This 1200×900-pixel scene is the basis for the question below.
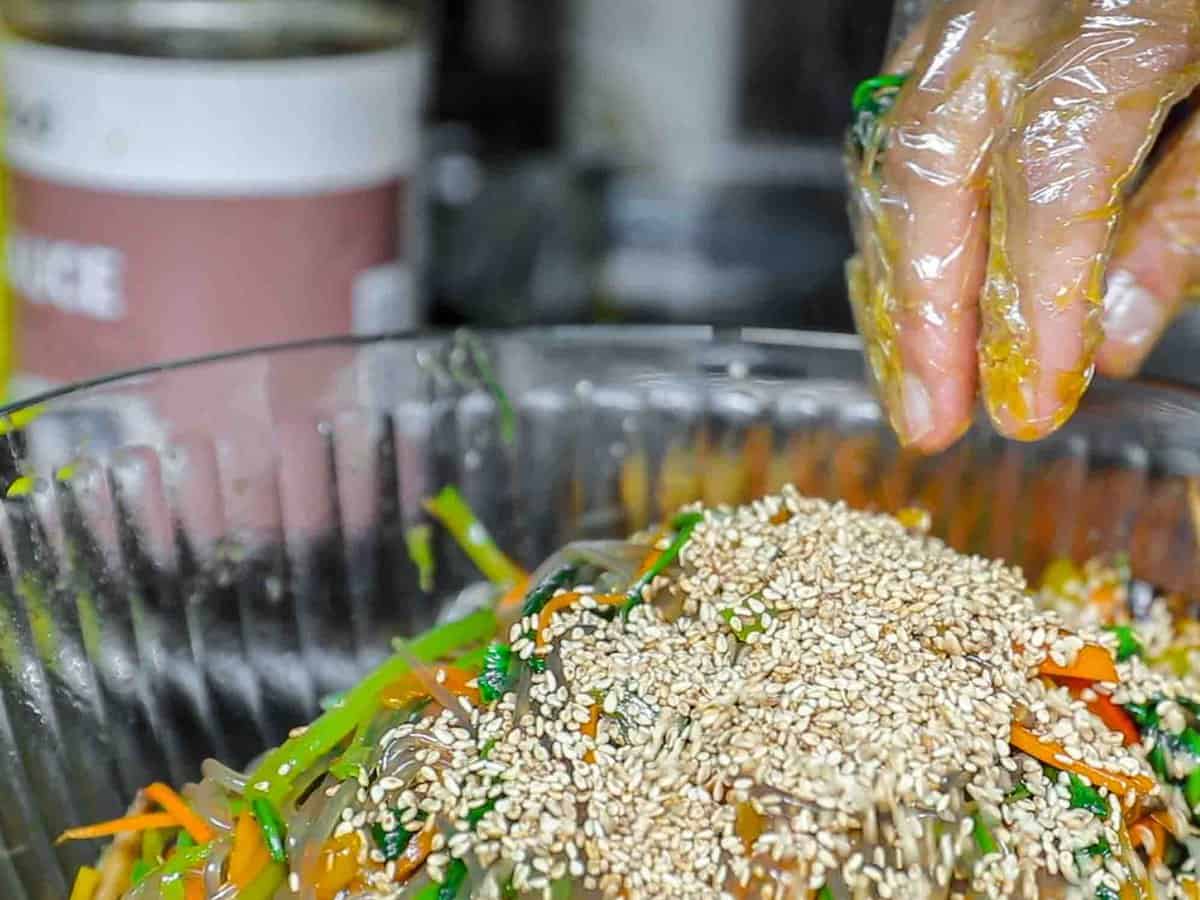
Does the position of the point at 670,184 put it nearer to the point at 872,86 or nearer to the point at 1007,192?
the point at 872,86

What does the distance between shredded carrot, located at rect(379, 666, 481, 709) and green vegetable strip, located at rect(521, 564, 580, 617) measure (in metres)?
0.06

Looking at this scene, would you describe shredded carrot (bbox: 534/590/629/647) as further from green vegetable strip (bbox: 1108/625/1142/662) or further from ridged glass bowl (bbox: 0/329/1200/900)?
green vegetable strip (bbox: 1108/625/1142/662)

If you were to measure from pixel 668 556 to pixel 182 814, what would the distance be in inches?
15.1

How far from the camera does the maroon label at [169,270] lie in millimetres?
1419

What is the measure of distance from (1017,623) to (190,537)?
0.62 meters

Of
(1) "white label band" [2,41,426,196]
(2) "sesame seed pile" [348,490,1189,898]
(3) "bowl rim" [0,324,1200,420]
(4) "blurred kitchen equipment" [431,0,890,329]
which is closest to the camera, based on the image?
(2) "sesame seed pile" [348,490,1189,898]

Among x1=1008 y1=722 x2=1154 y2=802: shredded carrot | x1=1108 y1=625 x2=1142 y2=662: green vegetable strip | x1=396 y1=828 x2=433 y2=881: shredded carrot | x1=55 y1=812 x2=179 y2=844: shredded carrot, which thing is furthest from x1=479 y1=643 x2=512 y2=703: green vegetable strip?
x1=1108 y1=625 x2=1142 y2=662: green vegetable strip

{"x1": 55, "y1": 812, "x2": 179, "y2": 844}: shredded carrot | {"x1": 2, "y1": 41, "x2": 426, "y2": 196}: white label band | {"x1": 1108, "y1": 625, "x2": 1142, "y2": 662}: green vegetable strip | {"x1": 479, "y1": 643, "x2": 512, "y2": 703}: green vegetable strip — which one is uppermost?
{"x1": 2, "y1": 41, "x2": 426, "y2": 196}: white label band

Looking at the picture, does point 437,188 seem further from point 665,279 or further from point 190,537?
point 190,537

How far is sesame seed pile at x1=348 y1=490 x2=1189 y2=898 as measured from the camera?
2.95ft

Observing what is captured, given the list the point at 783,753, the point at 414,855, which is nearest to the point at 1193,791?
the point at 783,753

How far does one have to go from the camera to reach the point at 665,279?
2.12 m

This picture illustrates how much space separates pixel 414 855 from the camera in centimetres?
93

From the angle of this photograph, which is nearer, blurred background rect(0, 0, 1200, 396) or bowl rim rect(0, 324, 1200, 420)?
bowl rim rect(0, 324, 1200, 420)
